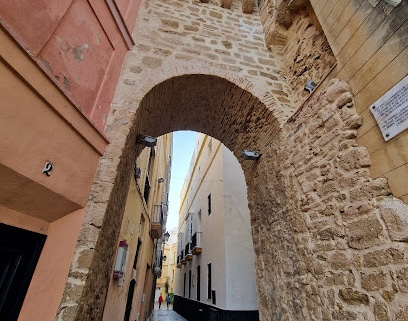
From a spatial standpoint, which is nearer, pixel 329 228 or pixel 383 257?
pixel 383 257

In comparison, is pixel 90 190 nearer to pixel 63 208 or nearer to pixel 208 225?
pixel 63 208

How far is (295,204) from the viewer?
2521mm

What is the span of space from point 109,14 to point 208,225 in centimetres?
717

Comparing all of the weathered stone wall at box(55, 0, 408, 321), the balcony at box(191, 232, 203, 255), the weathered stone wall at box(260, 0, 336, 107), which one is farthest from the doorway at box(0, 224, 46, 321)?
the balcony at box(191, 232, 203, 255)

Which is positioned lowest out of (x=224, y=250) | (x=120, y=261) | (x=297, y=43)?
(x=120, y=261)

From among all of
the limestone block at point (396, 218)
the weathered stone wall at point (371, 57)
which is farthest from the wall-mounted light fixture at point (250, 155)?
the limestone block at point (396, 218)

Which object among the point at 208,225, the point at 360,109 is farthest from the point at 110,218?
the point at 208,225

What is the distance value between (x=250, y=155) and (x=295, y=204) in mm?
1035

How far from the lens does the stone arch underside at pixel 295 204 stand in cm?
163

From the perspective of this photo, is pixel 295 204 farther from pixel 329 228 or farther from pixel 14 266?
pixel 14 266

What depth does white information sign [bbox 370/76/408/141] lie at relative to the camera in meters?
1.50

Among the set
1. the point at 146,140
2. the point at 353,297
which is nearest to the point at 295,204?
the point at 353,297

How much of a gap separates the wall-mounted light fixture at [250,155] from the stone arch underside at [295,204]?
116 mm

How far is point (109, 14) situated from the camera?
2482mm
